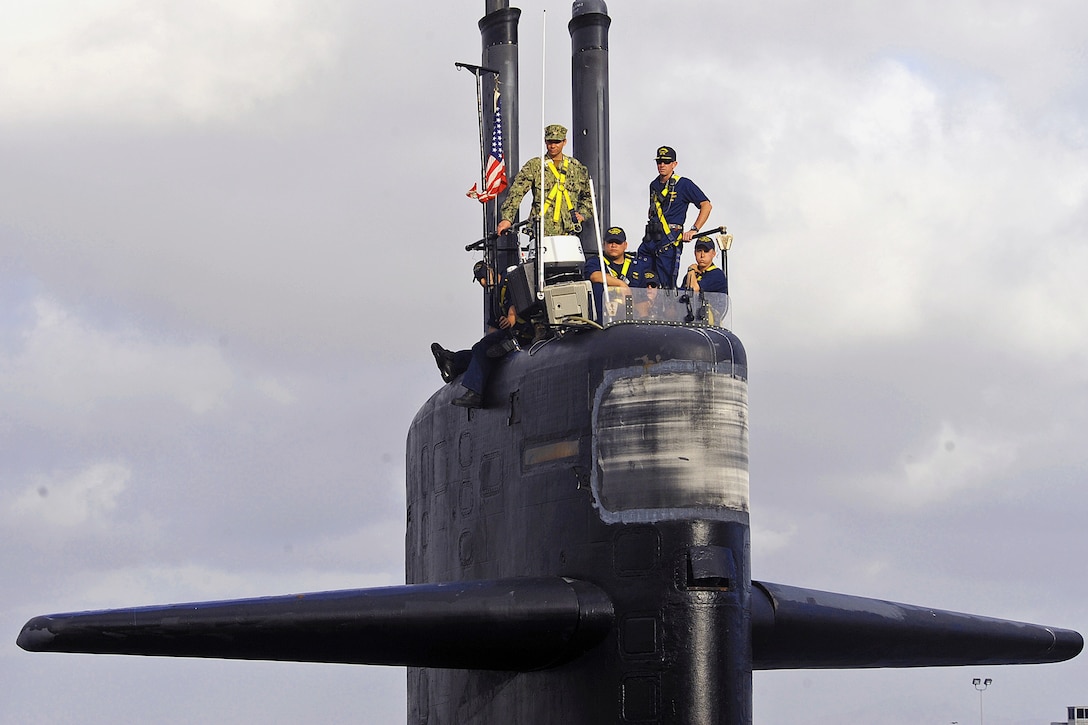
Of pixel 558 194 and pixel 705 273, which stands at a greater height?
pixel 558 194

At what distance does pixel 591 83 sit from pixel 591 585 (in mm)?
8088

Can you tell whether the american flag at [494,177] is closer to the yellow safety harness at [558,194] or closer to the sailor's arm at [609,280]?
the yellow safety harness at [558,194]

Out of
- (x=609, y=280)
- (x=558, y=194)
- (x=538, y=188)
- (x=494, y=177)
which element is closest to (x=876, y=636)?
(x=609, y=280)

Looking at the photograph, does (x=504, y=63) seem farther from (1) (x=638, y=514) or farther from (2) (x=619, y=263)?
(1) (x=638, y=514)

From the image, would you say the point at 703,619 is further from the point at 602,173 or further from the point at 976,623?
the point at 602,173

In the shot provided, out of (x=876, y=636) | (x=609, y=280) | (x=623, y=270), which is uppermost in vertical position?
(x=623, y=270)

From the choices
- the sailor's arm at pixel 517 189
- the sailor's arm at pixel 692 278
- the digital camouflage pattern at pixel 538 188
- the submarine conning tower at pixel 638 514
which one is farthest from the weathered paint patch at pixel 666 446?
the sailor's arm at pixel 517 189

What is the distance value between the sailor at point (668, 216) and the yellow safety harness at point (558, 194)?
77 centimetres

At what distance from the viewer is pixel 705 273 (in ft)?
47.2

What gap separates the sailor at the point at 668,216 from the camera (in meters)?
15.2

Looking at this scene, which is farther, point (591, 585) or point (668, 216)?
point (668, 216)

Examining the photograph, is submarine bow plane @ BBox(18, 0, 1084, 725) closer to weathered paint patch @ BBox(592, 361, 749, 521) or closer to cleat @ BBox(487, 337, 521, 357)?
weathered paint patch @ BBox(592, 361, 749, 521)

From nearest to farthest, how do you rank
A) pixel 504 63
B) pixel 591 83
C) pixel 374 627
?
pixel 374 627
pixel 504 63
pixel 591 83

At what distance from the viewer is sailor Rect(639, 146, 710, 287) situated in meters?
15.2
